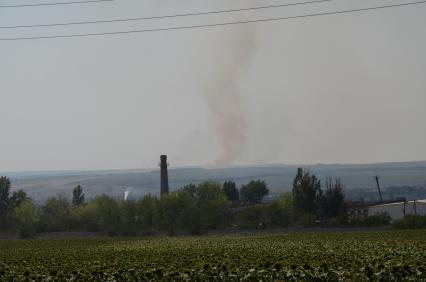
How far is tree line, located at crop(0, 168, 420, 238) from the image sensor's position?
120 m

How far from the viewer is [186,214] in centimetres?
12088

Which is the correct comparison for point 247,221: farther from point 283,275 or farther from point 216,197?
point 283,275

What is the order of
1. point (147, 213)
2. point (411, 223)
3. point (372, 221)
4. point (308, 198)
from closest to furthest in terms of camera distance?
point (411, 223), point (372, 221), point (147, 213), point (308, 198)

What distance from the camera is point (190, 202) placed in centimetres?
12675

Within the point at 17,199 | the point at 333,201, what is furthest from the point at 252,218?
the point at 17,199

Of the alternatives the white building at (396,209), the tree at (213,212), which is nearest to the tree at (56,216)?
the tree at (213,212)

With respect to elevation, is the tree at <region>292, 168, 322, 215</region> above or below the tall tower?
below

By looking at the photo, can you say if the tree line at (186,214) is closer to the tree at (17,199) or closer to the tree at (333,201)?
the tree at (333,201)

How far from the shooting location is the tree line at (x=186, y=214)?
11950cm

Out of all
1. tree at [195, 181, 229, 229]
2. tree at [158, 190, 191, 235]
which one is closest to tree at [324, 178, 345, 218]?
tree at [195, 181, 229, 229]

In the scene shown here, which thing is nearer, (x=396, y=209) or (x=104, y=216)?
(x=104, y=216)

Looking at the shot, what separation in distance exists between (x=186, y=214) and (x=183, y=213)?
60 cm

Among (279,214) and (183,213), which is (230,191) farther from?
(279,214)

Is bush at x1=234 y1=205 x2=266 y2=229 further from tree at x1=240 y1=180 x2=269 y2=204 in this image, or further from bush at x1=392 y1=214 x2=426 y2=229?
tree at x1=240 y1=180 x2=269 y2=204
